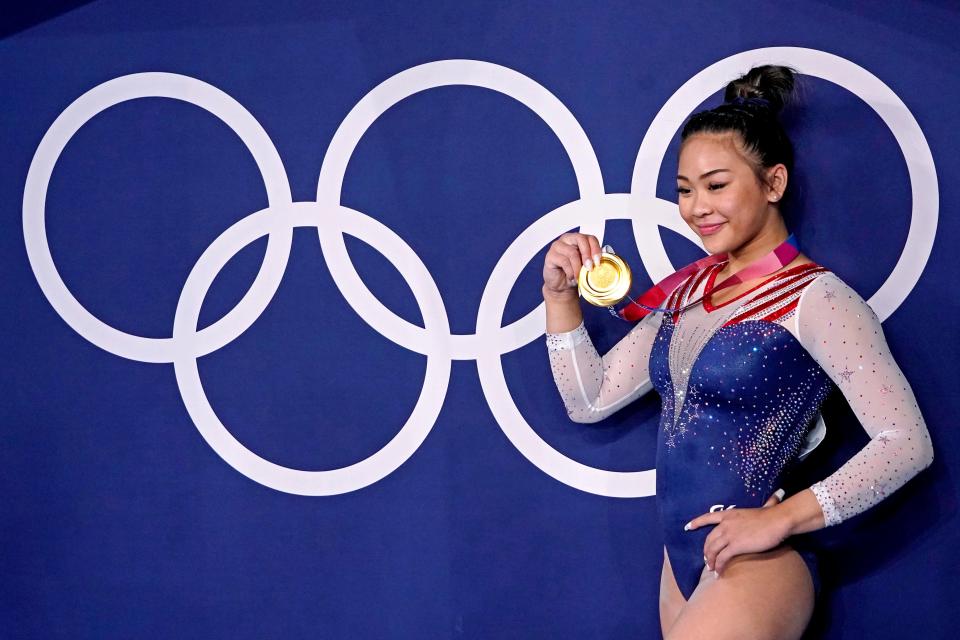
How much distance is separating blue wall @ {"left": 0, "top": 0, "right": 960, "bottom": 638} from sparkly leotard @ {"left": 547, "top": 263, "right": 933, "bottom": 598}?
39 centimetres

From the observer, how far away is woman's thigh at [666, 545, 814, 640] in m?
2.45

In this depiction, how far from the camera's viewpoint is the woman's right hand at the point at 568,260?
2.90m

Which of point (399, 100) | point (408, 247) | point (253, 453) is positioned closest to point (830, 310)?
point (408, 247)

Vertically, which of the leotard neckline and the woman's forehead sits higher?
the woman's forehead

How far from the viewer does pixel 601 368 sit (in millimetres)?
3107

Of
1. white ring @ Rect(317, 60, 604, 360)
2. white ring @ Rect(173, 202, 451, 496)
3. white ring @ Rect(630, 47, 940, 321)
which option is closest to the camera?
white ring @ Rect(630, 47, 940, 321)

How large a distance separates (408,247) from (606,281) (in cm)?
77

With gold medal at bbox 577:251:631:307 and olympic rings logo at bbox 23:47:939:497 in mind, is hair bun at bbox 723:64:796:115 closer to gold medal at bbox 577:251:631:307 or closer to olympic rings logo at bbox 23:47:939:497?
olympic rings logo at bbox 23:47:939:497

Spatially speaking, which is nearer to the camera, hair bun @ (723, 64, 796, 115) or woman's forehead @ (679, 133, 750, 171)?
woman's forehead @ (679, 133, 750, 171)

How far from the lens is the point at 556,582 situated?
3291mm

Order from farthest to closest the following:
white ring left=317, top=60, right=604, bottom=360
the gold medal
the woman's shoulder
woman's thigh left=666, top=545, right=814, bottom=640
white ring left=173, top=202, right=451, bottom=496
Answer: white ring left=173, top=202, right=451, bottom=496 → white ring left=317, top=60, right=604, bottom=360 → the gold medal → the woman's shoulder → woman's thigh left=666, top=545, right=814, bottom=640

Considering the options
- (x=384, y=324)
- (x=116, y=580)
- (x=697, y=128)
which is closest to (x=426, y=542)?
(x=384, y=324)

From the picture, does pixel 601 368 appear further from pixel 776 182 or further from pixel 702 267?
pixel 776 182

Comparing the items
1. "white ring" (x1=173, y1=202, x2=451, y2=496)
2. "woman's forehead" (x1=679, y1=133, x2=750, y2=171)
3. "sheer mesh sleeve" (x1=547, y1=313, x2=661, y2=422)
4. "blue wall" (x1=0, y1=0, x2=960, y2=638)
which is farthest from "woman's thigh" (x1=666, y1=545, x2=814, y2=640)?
"white ring" (x1=173, y1=202, x2=451, y2=496)
